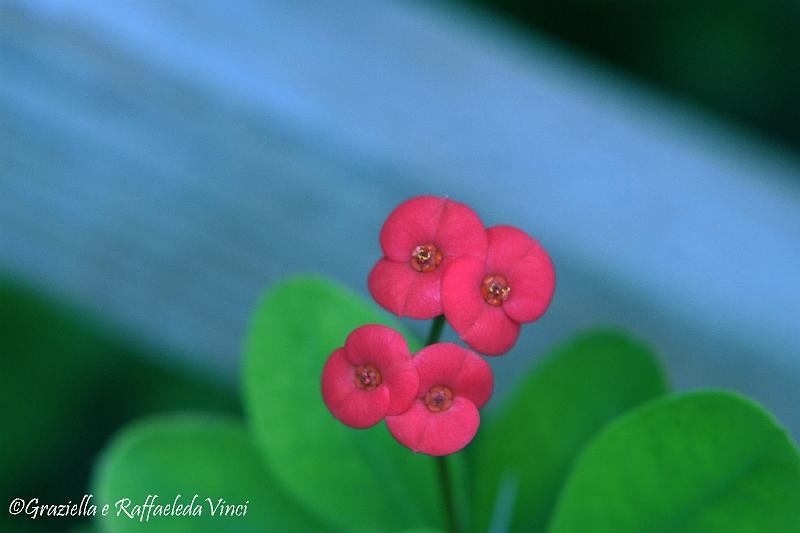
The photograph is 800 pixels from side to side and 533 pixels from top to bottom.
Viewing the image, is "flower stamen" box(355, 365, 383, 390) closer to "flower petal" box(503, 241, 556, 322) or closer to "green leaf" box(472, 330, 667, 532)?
"flower petal" box(503, 241, 556, 322)

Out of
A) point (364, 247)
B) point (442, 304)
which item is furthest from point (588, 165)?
point (442, 304)

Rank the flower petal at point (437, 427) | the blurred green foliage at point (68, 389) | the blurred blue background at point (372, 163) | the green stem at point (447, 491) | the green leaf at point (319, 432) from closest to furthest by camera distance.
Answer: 1. the flower petal at point (437, 427)
2. the green stem at point (447, 491)
3. the green leaf at point (319, 432)
4. the blurred blue background at point (372, 163)
5. the blurred green foliage at point (68, 389)

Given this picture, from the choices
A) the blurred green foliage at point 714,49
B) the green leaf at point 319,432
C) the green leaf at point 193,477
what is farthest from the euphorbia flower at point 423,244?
the blurred green foliage at point 714,49

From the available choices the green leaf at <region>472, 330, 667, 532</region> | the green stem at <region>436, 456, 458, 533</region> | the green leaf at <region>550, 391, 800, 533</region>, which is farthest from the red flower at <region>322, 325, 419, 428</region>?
the green leaf at <region>472, 330, 667, 532</region>

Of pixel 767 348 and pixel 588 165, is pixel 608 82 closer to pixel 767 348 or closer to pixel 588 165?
pixel 588 165

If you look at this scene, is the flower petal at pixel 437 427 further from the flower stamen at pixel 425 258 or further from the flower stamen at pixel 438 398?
the flower stamen at pixel 425 258

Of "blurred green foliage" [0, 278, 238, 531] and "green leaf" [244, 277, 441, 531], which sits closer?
"green leaf" [244, 277, 441, 531]

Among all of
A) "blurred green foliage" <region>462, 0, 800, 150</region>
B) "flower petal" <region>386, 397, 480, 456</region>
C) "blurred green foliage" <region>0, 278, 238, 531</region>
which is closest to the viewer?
"flower petal" <region>386, 397, 480, 456</region>
